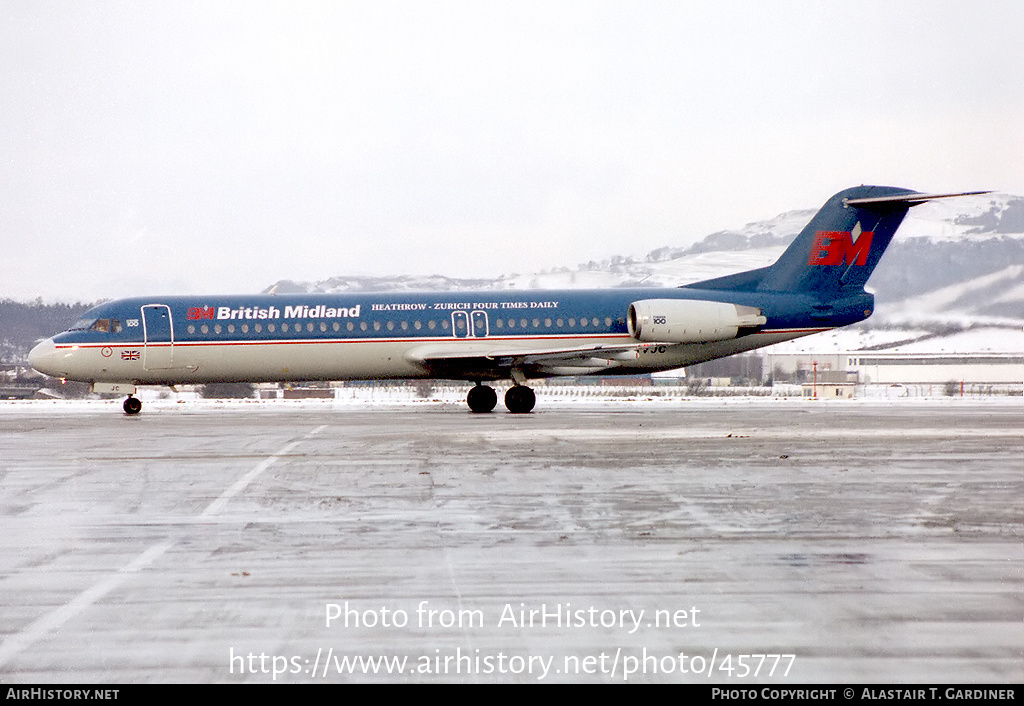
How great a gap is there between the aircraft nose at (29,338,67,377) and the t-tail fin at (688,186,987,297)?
19409mm

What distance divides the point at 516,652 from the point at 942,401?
98.9 feet

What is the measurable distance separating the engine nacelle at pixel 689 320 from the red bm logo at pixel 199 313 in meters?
11.3

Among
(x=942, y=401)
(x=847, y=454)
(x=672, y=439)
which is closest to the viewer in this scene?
(x=847, y=454)

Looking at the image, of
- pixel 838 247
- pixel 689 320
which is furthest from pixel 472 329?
pixel 838 247

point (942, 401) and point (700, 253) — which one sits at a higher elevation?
point (700, 253)

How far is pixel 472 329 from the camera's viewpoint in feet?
87.3

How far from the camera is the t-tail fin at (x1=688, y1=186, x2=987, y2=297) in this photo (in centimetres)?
2748

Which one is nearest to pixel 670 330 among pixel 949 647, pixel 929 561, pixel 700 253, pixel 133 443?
pixel 133 443

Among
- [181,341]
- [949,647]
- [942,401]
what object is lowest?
[942,401]

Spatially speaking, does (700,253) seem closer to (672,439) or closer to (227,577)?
(672,439)

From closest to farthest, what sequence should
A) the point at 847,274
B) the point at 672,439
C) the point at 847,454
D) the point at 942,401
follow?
the point at 847,454, the point at 672,439, the point at 847,274, the point at 942,401

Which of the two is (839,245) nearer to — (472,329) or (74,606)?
(472,329)

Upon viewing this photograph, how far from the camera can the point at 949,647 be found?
196 inches

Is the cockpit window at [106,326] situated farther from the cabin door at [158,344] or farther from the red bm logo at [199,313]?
the red bm logo at [199,313]
